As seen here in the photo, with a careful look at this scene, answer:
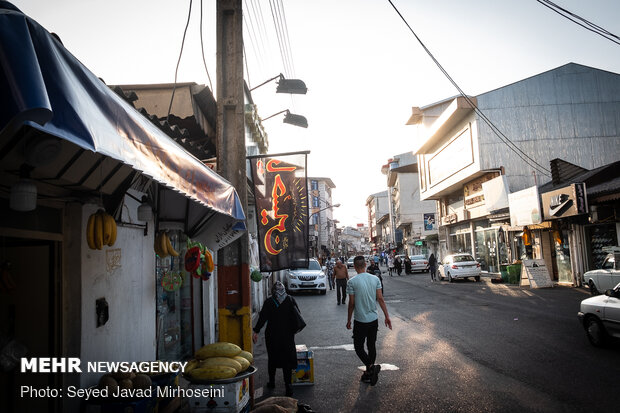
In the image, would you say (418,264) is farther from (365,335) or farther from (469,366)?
(365,335)

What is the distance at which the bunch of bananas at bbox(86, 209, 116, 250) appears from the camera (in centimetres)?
385

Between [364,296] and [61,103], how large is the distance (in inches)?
212

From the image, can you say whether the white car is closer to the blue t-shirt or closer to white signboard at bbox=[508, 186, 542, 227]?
the blue t-shirt

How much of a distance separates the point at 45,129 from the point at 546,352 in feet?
27.1

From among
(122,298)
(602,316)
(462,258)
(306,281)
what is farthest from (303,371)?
(462,258)

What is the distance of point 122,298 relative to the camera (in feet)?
18.1

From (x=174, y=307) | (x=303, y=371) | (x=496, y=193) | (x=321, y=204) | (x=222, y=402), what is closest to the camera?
(x=222, y=402)

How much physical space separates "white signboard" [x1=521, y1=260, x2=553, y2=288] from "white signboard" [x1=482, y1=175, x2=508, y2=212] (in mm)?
5350

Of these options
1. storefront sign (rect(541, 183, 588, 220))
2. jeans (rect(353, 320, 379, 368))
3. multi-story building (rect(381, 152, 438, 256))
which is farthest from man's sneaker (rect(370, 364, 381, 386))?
multi-story building (rect(381, 152, 438, 256))

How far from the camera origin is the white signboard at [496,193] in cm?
2366

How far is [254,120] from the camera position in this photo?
66.8ft

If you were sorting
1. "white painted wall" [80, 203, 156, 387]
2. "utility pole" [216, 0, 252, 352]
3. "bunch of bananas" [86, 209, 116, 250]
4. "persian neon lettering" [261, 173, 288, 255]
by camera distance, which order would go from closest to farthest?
1. "bunch of bananas" [86, 209, 116, 250]
2. "white painted wall" [80, 203, 156, 387]
3. "utility pole" [216, 0, 252, 352]
4. "persian neon lettering" [261, 173, 288, 255]

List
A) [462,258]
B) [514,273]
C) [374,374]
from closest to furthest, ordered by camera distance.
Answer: [374,374] < [514,273] < [462,258]

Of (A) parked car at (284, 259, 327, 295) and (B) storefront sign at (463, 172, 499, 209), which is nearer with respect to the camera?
(A) parked car at (284, 259, 327, 295)
